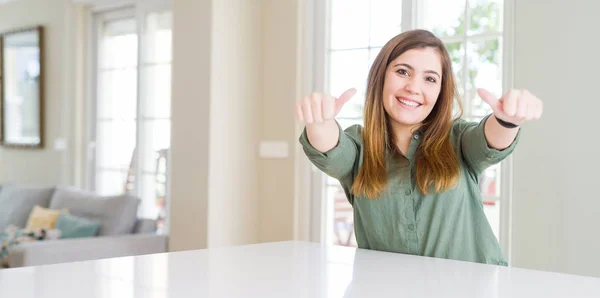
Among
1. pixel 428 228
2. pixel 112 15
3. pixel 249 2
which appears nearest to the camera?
pixel 428 228

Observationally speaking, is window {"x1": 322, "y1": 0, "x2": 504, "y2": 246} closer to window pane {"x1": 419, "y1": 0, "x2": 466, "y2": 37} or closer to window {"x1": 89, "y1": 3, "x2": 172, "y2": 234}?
window pane {"x1": 419, "y1": 0, "x2": 466, "y2": 37}

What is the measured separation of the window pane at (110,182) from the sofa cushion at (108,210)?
1.81 ft

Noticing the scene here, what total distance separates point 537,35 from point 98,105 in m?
3.57

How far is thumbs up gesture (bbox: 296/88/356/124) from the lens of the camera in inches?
58.1

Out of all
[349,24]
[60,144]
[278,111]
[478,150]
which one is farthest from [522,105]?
[60,144]

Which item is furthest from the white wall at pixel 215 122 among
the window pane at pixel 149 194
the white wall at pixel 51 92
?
the white wall at pixel 51 92

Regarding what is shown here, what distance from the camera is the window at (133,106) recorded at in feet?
16.1

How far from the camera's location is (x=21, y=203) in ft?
17.2

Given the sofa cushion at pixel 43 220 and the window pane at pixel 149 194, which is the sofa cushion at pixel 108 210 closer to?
the sofa cushion at pixel 43 220

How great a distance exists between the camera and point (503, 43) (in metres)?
3.28

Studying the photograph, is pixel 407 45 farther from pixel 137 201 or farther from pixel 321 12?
pixel 137 201

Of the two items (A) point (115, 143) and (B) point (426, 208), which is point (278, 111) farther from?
(B) point (426, 208)

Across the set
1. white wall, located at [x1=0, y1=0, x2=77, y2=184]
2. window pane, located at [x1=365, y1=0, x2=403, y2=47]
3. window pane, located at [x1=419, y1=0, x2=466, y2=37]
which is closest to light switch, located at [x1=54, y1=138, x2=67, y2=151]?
white wall, located at [x1=0, y1=0, x2=77, y2=184]

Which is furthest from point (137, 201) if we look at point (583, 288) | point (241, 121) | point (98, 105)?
point (583, 288)
